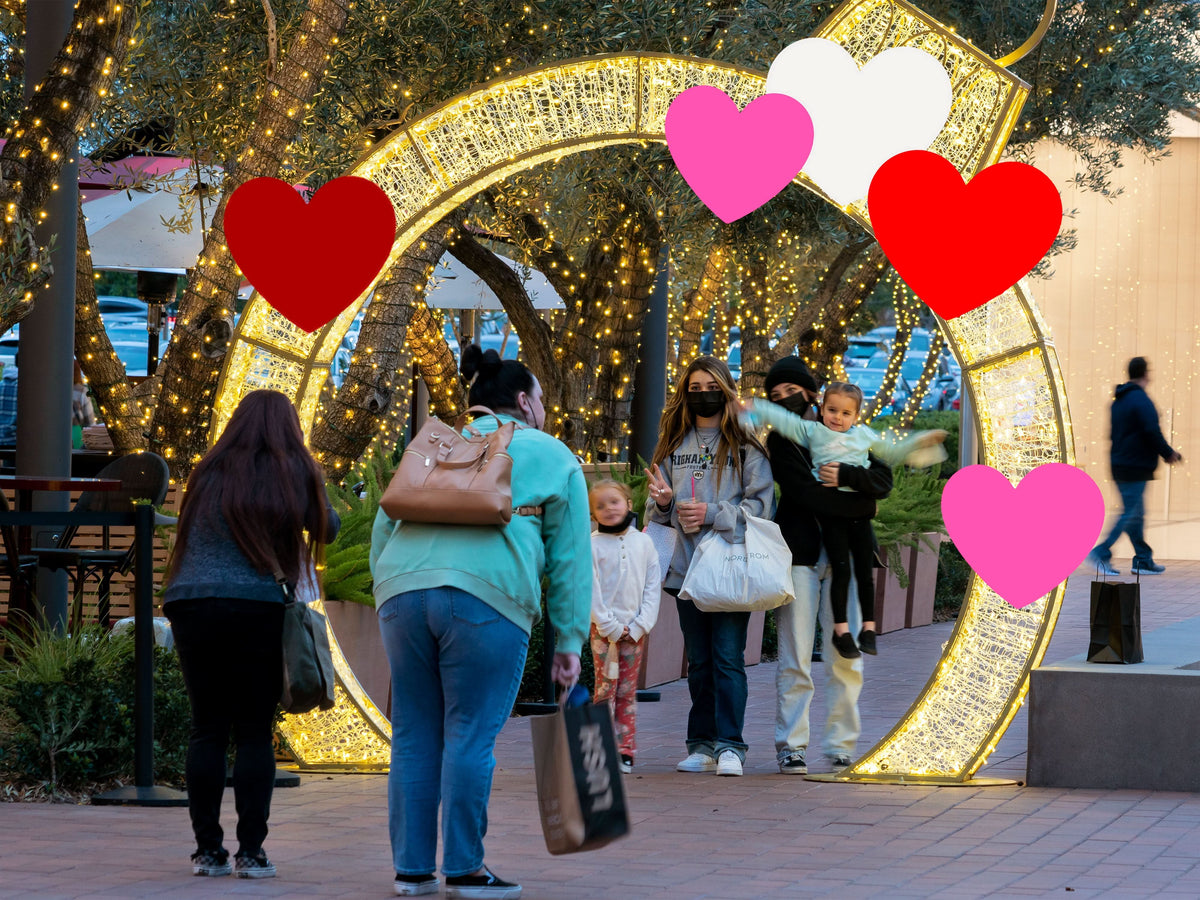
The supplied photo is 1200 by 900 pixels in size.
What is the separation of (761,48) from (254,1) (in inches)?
131

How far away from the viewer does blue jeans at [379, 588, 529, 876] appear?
495 cm

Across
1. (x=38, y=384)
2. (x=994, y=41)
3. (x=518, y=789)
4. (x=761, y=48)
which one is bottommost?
(x=518, y=789)

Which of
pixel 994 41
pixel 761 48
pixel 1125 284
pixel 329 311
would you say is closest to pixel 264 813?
pixel 329 311

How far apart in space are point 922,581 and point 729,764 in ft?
22.3

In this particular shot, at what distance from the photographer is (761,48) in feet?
37.4

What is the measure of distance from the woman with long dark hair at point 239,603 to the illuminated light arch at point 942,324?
1.97m

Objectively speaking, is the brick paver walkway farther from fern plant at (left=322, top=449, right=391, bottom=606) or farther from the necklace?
the necklace

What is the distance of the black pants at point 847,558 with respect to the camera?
739 centimetres

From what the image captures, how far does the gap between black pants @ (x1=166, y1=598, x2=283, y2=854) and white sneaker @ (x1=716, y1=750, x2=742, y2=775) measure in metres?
2.58

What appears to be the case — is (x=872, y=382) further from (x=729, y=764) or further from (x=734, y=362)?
(x=729, y=764)

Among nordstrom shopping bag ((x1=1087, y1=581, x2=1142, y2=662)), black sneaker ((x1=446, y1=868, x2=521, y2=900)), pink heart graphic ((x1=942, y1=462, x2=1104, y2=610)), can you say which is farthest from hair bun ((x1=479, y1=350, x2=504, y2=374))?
nordstrom shopping bag ((x1=1087, y1=581, x2=1142, y2=662))

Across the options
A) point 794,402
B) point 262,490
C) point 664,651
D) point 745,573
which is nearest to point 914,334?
point 664,651

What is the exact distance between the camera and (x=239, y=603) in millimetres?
5297

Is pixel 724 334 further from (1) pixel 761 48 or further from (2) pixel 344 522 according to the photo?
(2) pixel 344 522
